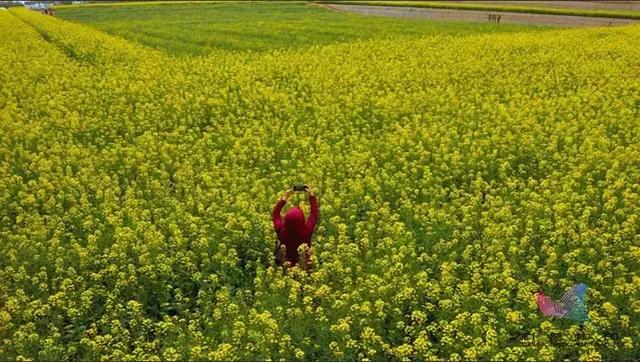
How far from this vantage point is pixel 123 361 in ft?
23.5

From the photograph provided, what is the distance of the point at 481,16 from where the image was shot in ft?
166

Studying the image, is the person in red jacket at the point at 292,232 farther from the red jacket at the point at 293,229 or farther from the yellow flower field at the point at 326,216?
the yellow flower field at the point at 326,216

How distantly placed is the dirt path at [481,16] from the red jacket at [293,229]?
3691cm

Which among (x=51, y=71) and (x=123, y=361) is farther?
(x=51, y=71)

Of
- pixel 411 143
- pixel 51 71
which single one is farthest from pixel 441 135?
pixel 51 71

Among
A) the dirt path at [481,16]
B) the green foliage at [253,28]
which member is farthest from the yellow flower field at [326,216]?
the dirt path at [481,16]

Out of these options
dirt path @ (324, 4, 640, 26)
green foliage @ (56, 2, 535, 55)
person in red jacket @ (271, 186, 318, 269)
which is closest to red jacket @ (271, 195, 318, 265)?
person in red jacket @ (271, 186, 318, 269)

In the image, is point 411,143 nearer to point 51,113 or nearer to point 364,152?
point 364,152

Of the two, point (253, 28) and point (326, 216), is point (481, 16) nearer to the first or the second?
point (253, 28)

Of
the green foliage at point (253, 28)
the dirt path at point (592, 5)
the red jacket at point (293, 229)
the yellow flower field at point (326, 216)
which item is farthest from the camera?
the dirt path at point (592, 5)

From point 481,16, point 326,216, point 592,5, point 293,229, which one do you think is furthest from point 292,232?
point 592,5

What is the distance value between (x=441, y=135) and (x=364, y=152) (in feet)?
8.00

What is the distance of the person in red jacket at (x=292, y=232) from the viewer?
904cm

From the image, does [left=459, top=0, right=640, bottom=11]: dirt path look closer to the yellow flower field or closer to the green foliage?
the green foliage
